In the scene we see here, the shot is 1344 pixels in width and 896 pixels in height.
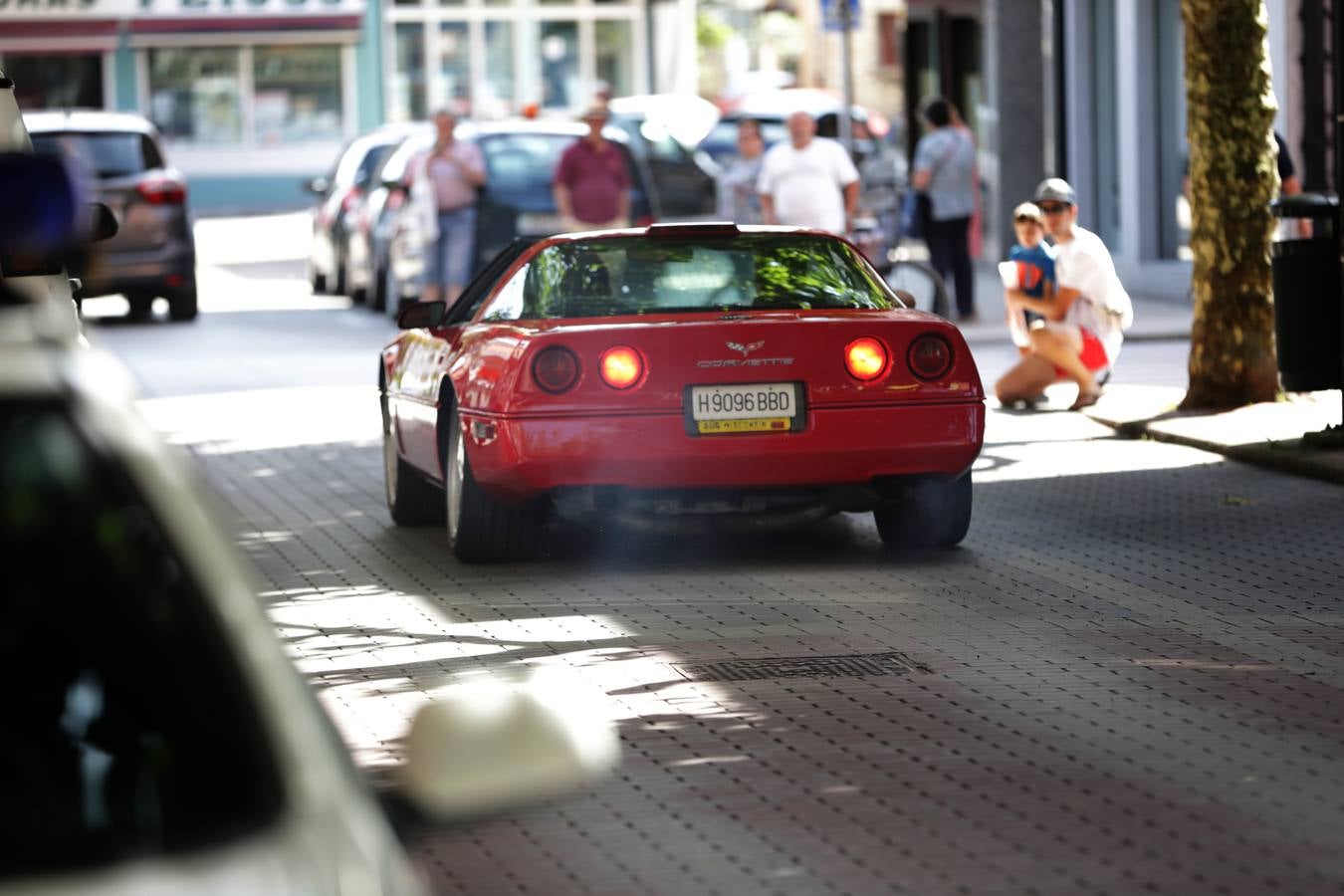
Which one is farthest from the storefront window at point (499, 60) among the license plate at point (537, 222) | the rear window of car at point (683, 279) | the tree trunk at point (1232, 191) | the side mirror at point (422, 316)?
the rear window of car at point (683, 279)

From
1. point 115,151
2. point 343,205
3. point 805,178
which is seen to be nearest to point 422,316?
point 805,178

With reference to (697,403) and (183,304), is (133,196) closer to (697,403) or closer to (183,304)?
(183,304)

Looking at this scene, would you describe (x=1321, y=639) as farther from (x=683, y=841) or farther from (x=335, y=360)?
(x=335, y=360)

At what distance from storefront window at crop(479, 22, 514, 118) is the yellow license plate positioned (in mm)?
45590

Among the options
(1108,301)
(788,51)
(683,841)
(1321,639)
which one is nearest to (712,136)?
(1108,301)

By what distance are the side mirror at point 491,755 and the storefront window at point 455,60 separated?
52375 mm

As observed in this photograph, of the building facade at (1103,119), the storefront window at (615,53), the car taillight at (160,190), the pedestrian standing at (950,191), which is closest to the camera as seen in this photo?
the pedestrian standing at (950,191)

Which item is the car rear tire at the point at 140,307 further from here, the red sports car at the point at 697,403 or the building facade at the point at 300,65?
the building facade at the point at 300,65

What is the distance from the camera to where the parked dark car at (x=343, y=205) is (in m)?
27.4

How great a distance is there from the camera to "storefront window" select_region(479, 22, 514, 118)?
179 ft

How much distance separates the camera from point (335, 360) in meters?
20.7

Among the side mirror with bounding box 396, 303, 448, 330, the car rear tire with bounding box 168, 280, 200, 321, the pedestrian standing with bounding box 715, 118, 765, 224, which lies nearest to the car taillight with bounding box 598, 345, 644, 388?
the side mirror with bounding box 396, 303, 448, 330

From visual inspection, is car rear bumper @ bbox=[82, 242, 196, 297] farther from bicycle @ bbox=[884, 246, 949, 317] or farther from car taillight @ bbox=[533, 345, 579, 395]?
car taillight @ bbox=[533, 345, 579, 395]

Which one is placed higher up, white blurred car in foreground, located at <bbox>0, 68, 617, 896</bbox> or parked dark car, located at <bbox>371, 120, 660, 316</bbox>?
parked dark car, located at <bbox>371, 120, 660, 316</bbox>
